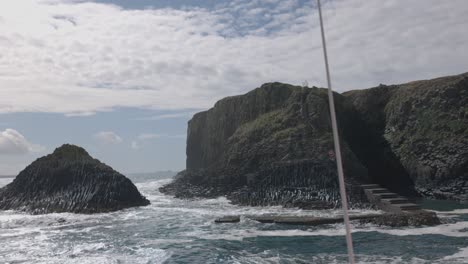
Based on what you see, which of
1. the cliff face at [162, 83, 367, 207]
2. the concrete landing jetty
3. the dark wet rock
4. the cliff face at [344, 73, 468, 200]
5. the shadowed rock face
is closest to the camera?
the dark wet rock

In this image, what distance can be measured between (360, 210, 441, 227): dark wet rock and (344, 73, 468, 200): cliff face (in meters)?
15.0

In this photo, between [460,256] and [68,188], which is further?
[68,188]

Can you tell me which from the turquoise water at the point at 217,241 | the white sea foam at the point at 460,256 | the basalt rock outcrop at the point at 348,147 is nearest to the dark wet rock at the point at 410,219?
the turquoise water at the point at 217,241

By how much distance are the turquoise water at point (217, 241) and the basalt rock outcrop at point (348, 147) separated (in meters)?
7.29

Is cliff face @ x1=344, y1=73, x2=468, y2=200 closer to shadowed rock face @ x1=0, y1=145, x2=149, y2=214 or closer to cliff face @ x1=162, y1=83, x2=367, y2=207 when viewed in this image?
cliff face @ x1=162, y1=83, x2=367, y2=207

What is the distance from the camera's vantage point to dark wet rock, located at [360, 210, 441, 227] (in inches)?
1080

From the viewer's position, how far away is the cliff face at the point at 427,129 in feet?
141

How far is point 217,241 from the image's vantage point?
2548 centimetres

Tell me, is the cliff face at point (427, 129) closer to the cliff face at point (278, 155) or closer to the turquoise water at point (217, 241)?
the cliff face at point (278, 155)

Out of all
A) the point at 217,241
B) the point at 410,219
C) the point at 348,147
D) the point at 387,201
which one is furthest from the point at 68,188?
the point at 410,219

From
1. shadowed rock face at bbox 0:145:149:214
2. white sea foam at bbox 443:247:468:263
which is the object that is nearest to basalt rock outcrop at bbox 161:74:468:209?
shadowed rock face at bbox 0:145:149:214

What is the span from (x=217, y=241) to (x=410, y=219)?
1362 centimetres

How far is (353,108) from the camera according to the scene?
→ 5928 centimetres

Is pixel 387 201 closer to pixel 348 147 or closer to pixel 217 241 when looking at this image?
pixel 217 241
